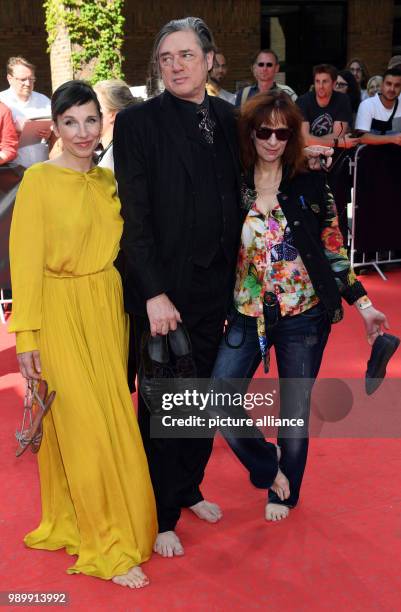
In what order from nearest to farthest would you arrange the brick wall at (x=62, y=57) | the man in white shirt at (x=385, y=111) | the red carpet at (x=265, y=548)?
the red carpet at (x=265, y=548) < the man in white shirt at (x=385, y=111) < the brick wall at (x=62, y=57)

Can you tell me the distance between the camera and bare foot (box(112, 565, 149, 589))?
3.26 meters

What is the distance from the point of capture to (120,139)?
324cm

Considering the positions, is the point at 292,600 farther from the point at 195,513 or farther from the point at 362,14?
the point at 362,14

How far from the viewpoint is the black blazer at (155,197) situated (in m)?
3.20

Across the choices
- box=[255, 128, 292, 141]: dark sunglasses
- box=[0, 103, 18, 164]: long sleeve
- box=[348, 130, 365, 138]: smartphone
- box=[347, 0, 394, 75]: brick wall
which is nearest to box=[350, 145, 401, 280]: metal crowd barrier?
box=[348, 130, 365, 138]: smartphone

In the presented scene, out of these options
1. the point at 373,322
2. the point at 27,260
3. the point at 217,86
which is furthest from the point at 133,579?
the point at 217,86

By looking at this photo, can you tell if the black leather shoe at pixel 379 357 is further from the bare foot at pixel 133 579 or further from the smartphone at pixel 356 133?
the smartphone at pixel 356 133

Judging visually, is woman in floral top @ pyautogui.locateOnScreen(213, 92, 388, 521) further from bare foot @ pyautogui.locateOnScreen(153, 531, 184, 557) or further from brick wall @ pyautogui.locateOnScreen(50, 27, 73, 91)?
brick wall @ pyautogui.locateOnScreen(50, 27, 73, 91)

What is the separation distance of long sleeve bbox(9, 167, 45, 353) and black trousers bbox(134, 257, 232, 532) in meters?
0.45

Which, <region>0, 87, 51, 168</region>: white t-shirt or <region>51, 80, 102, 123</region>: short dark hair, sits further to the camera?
<region>0, 87, 51, 168</region>: white t-shirt

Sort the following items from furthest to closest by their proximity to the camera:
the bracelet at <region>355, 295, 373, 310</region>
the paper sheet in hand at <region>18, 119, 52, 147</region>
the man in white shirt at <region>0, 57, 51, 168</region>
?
the man in white shirt at <region>0, 57, 51, 168</region>, the paper sheet in hand at <region>18, 119, 52, 147</region>, the bracelet at <region>355, 295, 373, 310</region>

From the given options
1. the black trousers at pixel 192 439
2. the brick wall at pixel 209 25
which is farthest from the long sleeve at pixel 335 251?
the brick wall at pixel 209 25

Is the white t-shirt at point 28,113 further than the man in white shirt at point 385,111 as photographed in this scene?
No

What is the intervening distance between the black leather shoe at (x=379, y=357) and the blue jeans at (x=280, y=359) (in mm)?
235
